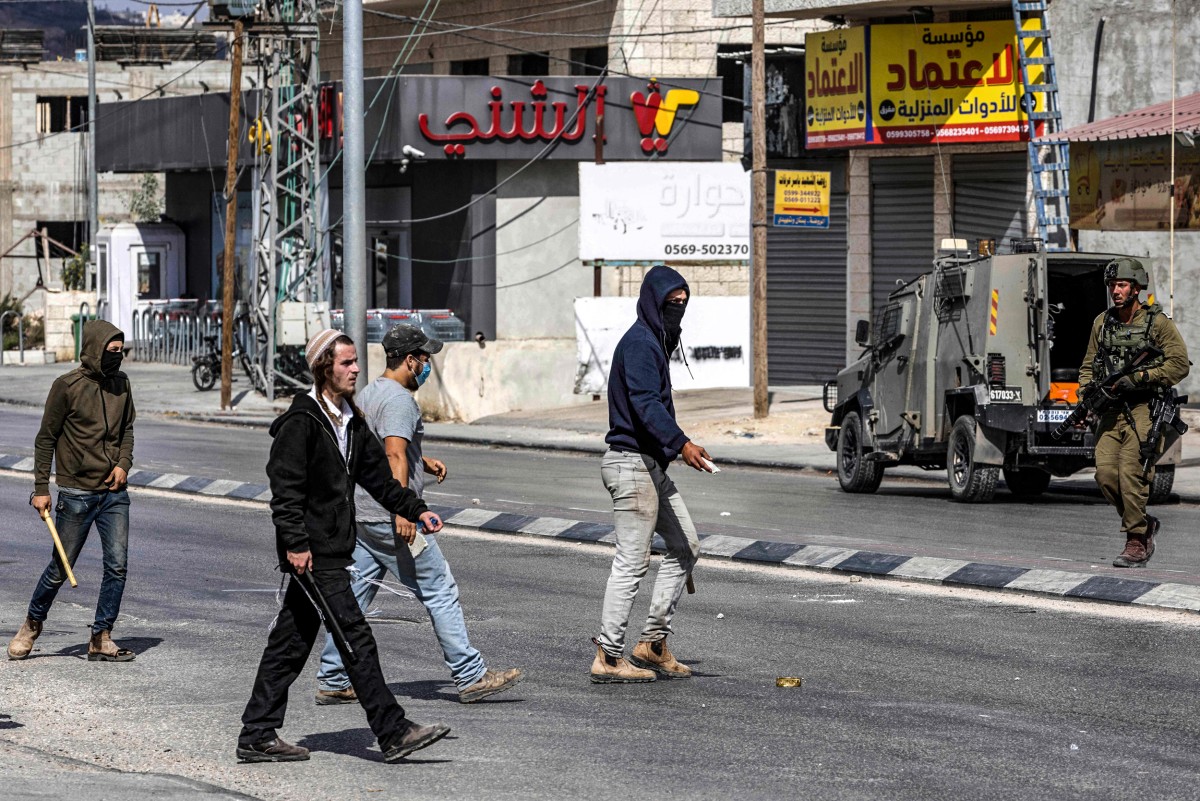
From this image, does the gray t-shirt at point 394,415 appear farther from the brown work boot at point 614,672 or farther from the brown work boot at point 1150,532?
the brown work boot at point 1150,532

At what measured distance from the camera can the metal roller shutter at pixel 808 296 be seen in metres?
33.8

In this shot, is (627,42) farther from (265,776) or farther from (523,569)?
(265,776)

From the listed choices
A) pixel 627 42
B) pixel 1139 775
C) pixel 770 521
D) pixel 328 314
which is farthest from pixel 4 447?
pixel 1139 775

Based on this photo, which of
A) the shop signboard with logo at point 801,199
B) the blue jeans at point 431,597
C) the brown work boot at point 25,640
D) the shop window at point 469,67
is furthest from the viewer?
the shop window at point 469,67

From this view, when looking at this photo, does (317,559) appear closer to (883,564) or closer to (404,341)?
(404,341)

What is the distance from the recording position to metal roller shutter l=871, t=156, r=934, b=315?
31.2 meters

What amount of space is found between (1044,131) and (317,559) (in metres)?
22.5

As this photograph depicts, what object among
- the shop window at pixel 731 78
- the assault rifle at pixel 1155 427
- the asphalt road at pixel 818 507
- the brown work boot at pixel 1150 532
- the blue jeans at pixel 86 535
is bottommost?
the asphalt road at pixel 818 507

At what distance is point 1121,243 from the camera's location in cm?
2691

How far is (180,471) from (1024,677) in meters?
14.3

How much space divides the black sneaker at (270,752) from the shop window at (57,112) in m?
61.7

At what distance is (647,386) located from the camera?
29.0 ft

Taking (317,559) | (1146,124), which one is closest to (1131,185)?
(1146,124)

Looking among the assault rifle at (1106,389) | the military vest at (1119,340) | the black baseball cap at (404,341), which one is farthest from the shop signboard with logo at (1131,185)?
the black baseball cap at (404,341)
